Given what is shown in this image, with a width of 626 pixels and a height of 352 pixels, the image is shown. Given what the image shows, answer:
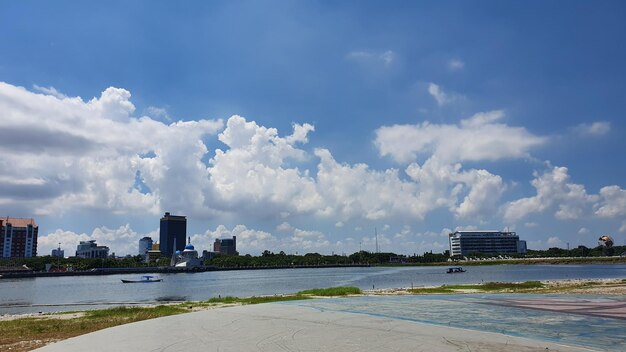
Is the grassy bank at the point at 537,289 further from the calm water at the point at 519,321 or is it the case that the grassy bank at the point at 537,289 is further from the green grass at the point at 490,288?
the calm water at the point at 519,321

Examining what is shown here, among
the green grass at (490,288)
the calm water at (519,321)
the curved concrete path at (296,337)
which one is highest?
the curved concrete path at (296,337)

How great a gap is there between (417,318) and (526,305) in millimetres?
12429

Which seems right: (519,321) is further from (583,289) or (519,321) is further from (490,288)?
(490,288)

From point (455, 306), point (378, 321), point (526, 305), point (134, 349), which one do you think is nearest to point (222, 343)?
point (134, 349)

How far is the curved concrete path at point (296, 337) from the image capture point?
1977 cm

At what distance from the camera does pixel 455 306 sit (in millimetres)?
37281

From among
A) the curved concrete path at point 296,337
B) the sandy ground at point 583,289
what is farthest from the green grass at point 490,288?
the curved concrete path at point 296,337

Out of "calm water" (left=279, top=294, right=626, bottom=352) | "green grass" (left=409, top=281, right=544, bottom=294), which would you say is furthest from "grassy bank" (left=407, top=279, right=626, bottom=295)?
"calm water" (left=279, top=294, right=626, bottom=352)

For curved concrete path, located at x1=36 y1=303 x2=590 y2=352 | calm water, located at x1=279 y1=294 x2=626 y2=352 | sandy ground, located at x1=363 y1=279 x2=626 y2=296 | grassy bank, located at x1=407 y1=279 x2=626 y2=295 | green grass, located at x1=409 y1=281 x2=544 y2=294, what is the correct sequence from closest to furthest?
curved concrete path, located at x1=36 y1=303 x2=590 y2=352 < calm water, located at x1=279 y1=294 x2=626 y2=352 < sandy ground, located at x1=363 y1=279 x2=626 y2=296 < grassy bank, located at x1=407 y1=279 x2=626 y2=295 < green grass, located at x1=409 y1=281 x2=544 y2=294

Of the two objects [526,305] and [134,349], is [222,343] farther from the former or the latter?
[526,305]

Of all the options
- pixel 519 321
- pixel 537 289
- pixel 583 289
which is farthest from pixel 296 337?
pixel 583 289

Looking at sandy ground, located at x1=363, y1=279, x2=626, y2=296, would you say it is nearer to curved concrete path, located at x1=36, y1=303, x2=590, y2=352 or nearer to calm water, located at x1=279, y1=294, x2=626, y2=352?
calm water, located at x1=279, y1=294, x2=626, y2=352

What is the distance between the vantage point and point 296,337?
73.8 feet

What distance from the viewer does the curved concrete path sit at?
19.8 metres
